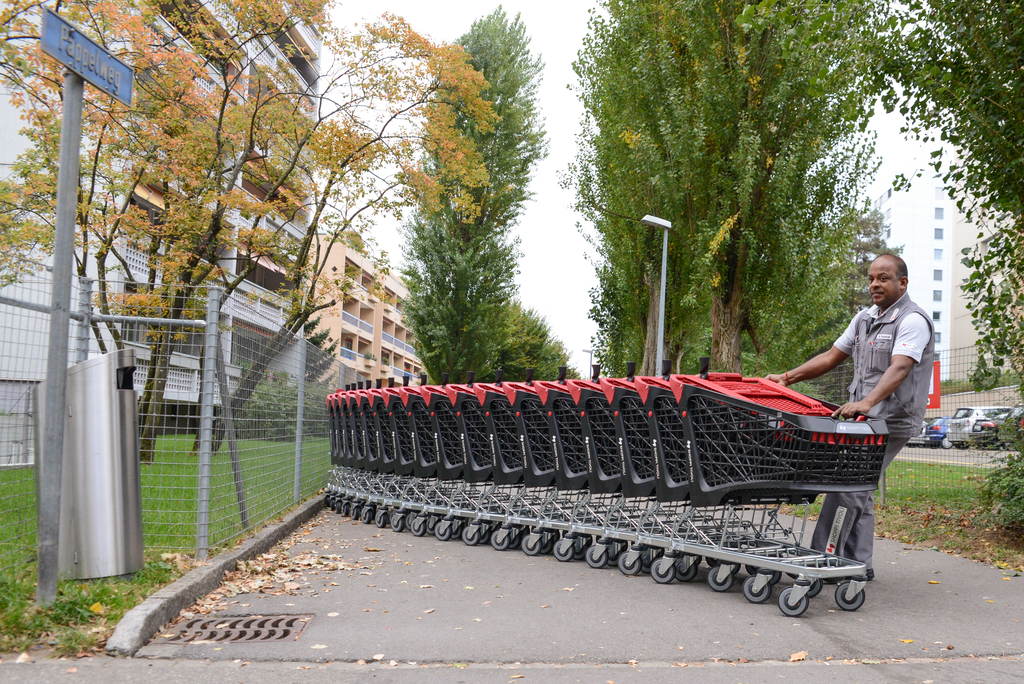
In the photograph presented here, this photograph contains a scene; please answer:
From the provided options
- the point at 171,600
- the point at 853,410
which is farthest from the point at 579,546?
the point at 171,600

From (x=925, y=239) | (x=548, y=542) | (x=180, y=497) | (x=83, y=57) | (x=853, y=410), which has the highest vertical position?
(x=925, y=239)

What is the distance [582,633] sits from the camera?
14.4 ft

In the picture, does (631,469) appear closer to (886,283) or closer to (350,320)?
(886,283)

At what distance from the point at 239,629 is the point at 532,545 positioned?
3.19 m

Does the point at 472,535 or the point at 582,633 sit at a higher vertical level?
the point at 582,633

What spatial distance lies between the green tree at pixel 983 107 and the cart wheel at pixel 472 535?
495 cm

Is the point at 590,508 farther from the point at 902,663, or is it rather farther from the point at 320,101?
the point at 320,101

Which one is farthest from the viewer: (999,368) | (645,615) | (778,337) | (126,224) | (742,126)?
(778,337)

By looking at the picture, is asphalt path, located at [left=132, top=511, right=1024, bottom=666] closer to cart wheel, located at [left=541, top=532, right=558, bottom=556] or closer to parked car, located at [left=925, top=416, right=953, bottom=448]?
cart wheel, located at [left=541, top=532, right=558, bottom=556]

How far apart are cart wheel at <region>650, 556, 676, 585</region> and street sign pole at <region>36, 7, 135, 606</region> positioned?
3.65 m

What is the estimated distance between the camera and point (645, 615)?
482 cm

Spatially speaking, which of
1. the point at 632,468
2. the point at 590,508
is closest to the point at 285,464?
the point at 590,508

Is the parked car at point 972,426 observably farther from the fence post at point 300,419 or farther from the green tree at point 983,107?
the fence post at point 300,419

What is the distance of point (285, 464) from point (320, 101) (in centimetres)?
867
